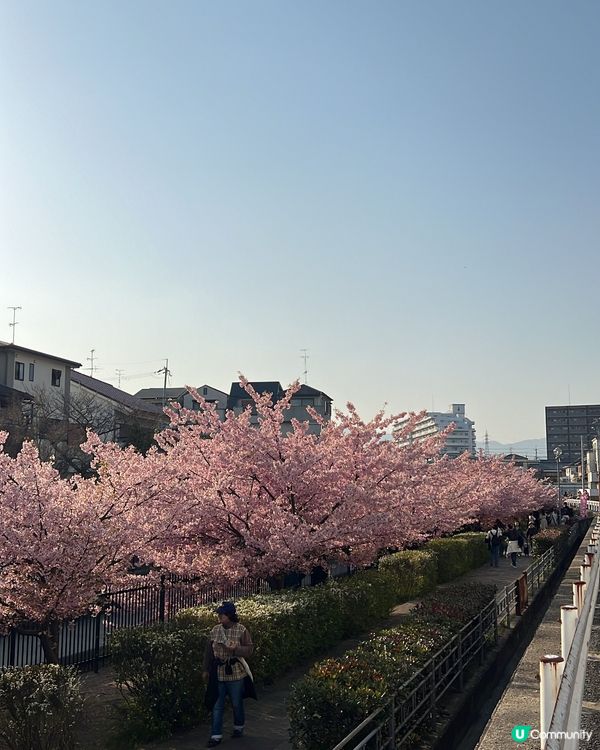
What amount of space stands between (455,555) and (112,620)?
48.1 ft

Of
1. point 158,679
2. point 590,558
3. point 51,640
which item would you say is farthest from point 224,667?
point 590,558

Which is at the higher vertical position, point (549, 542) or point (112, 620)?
point (549, 542)

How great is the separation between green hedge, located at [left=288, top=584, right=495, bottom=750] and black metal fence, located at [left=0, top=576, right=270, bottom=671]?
4.55 m

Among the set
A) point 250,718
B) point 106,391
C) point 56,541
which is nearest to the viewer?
point 56,541

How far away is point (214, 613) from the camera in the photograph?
1121cm

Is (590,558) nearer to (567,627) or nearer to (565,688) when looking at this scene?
(567,627)

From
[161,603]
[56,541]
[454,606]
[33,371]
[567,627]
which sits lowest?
[161,603]

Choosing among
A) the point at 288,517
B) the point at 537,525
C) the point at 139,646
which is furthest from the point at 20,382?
the point at 139,646

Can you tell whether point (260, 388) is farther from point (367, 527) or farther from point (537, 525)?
point (367, 527)

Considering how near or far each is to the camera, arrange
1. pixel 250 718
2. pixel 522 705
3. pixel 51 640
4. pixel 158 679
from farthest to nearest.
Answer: pixel 51 640, pixel 250 718, pixel 158 679, pixel 522 705

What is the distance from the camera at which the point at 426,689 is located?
8.62 meters

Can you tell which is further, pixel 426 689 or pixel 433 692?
pixel 426 689

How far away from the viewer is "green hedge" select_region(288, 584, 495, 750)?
6855 millimetres

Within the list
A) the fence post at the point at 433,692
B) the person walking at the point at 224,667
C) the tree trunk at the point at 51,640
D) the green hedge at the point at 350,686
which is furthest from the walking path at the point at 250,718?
the fence post at the point at 433,692
